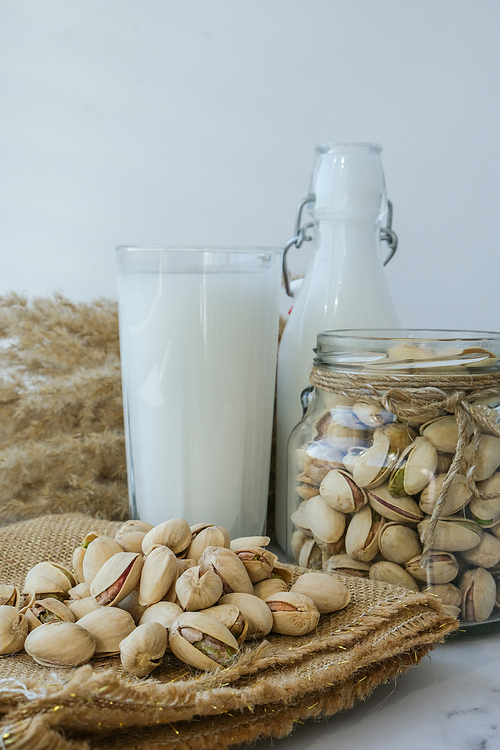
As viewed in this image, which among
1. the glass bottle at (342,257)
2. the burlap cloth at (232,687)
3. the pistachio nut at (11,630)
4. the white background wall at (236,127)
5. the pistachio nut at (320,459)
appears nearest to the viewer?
the burlap cloth at (232,687)

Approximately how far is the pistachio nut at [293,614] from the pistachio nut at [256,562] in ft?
0.09

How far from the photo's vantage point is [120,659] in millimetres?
382

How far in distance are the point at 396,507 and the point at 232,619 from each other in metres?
0.14

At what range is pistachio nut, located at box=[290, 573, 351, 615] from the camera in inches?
16.5

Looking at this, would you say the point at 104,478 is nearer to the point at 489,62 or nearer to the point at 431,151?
the point at 431,151

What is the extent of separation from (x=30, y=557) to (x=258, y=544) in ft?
0.71

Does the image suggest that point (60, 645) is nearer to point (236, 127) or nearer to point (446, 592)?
point (446, 592)

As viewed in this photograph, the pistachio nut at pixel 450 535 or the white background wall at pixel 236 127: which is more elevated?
the white background wall at pixel 236 127

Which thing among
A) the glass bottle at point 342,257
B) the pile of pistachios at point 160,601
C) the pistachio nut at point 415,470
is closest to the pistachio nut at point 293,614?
the pile of pistachios at point 160,601

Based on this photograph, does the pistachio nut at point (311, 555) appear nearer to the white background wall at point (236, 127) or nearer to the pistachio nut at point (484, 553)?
the pistachio nut at point (484, 553)

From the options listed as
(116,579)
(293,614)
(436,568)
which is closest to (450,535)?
(436,568)

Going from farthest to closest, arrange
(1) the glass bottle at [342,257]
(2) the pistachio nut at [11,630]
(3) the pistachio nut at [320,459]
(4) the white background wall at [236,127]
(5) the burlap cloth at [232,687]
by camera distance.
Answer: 1. (4) the white background wall at [236,127]
2. (1) the glass bottle at [342,257]
3. (3) the pistachio nut at [320,459]
4. (2) the pistachio nut at [11,630]
5. (5) the burlap cloth at [232,687]

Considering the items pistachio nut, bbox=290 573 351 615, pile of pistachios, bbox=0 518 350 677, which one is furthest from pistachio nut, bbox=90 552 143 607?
pistachio nut, bbox=290 573 351 615

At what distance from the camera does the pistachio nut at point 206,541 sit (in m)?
0.45
